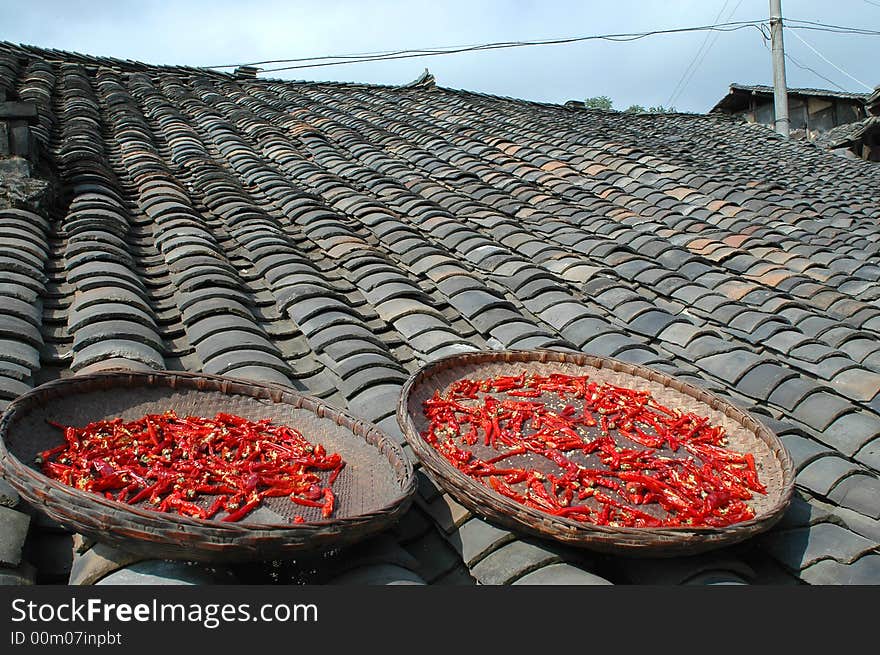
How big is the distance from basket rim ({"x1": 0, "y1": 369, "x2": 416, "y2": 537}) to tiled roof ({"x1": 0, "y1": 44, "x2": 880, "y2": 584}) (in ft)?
0.86

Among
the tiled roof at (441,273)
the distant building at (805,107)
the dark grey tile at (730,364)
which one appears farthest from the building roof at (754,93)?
the dark grey tile at (730,364)

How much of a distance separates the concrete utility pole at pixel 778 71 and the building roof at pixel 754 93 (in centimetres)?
369

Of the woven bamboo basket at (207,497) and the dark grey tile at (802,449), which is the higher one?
the woven bamboo basket at (207,497)

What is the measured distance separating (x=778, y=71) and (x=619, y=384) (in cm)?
1644

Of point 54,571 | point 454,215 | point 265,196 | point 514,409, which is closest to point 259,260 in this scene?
point 265,196

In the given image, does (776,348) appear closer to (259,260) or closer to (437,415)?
(437,415)

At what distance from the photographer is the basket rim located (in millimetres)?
1707

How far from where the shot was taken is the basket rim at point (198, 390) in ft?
5.60

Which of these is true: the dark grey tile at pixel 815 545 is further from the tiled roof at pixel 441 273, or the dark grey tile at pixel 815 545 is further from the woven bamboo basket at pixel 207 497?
the woven bamboo basket at pixel 207 497

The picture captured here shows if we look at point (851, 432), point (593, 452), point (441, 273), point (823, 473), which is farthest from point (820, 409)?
point (441, 273)

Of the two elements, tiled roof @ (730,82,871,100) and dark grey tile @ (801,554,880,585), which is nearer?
dark grey tile @ (801,554,880,585)

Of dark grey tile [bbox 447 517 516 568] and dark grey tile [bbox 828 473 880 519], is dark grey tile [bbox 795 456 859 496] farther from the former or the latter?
dark grey tile [bbox 447 517 516 568]

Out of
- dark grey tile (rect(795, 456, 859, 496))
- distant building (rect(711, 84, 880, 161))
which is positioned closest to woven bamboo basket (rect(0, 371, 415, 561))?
dark grey tile (rect(795, 456, 859, 496))

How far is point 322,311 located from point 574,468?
1.76 m
